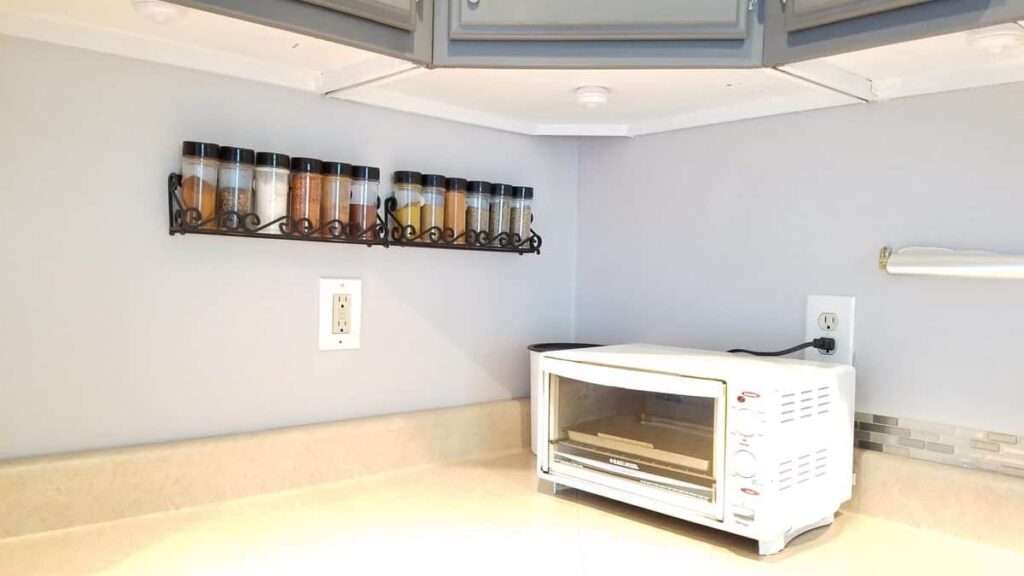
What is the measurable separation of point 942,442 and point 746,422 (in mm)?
377

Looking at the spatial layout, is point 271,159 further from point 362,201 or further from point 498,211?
point 498,211

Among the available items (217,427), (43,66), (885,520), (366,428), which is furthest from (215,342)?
(885,520)

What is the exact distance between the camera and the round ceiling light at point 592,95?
4.19 feet

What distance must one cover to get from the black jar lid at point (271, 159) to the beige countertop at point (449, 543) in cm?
55

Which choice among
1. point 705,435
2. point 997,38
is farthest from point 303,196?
point 997,38

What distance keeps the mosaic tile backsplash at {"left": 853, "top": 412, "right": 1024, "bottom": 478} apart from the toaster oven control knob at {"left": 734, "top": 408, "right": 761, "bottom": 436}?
0.35m

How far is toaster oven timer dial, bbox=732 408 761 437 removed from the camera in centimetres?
103

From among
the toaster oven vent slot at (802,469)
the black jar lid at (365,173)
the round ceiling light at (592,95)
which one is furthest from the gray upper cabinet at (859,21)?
the black jar lid at (365,173)

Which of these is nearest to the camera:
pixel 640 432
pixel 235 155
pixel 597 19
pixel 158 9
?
pixel 158 9

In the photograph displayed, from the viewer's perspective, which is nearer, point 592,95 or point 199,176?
point 199,176

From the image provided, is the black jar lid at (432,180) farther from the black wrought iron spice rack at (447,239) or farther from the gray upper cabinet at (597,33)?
the gray upper cabinet at (597,33)

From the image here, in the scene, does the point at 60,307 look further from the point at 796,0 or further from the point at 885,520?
the point at 885,520

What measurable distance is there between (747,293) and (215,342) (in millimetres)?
974

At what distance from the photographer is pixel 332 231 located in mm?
1266
